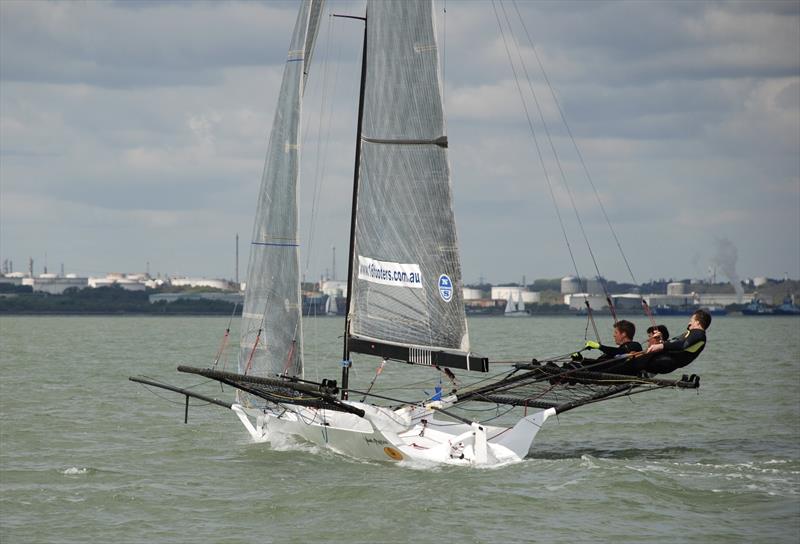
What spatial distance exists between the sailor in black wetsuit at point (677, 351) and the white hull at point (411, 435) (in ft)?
5.18

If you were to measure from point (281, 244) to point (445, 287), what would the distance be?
133 inches

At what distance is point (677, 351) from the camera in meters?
17.8

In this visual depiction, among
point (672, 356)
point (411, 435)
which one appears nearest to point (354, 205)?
point (411, 435)

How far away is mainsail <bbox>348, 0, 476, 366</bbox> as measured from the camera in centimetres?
1908

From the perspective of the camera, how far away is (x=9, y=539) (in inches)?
587

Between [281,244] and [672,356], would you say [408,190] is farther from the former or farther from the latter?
[672,356]

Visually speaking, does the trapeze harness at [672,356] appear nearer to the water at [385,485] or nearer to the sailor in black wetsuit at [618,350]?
the sailor in black wetsuit at [618,350]

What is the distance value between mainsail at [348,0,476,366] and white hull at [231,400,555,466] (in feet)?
3.74

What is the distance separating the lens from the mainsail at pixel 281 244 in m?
21.0

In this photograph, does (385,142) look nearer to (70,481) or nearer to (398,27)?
(398,27)

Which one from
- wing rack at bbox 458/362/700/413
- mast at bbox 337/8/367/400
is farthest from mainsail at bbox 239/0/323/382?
wing rack at bbox 458/362/700/413

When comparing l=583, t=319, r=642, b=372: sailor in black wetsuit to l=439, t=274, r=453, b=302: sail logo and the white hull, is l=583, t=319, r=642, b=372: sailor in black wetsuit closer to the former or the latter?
the white hull

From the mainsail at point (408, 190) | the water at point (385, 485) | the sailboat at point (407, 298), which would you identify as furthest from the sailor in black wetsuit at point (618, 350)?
the mainsail at point (408, 190)

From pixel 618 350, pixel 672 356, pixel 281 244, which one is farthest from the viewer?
pixel 281 244
